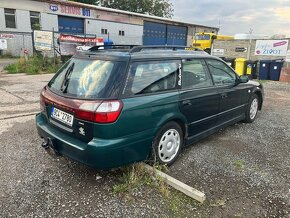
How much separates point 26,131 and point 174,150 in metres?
2.96

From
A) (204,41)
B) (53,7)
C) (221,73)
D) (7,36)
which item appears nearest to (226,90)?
(221,73)

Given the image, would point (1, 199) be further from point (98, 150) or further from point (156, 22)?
point (156, 22)

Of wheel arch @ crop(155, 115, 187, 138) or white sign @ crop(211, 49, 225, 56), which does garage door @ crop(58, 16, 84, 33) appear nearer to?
white sign @ crop(211, 49, 225, 56)

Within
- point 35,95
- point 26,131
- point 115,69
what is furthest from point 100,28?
point 115,69

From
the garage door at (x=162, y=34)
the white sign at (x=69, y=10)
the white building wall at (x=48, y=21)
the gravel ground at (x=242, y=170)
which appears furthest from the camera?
the garage door at (x=162, y=34)

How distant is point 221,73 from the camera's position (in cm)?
455

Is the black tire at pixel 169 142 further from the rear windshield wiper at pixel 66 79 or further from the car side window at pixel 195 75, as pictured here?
the rear windshield wiper at pixel 66 79

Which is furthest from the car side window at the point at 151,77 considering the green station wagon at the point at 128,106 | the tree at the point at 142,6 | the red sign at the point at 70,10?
the tree at the point at 142,6

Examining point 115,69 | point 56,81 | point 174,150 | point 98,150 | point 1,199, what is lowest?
point 1,199

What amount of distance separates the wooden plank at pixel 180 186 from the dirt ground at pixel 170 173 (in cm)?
9

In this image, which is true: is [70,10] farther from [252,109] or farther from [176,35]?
[252,109]

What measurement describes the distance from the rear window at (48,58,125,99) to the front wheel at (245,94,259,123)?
3556 mm

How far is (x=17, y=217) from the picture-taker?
2590 mm

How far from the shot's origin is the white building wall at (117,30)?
2695 cm
